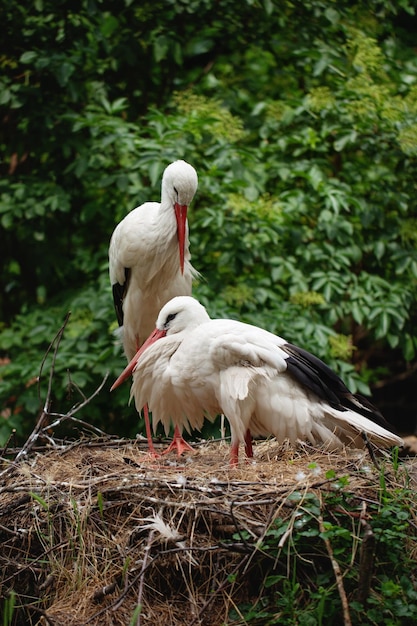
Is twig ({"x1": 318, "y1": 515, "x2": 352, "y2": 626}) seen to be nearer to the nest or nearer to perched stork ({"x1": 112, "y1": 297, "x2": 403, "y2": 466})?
the nest

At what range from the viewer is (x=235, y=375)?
3.77 m

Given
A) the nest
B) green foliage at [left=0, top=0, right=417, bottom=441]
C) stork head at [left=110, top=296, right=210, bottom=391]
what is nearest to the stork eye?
stork head at [left=110, top=296, right=210, bottom=391]

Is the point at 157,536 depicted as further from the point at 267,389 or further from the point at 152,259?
the point at 152,259

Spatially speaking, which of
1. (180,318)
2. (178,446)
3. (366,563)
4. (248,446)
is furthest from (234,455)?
(366,563)

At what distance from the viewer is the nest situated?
10.2 ft

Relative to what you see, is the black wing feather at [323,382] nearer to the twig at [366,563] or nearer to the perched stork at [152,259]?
the twig at [366,563]

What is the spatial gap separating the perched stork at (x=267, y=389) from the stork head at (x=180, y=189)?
0.86 metres

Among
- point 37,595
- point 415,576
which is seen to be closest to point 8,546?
point 37,595

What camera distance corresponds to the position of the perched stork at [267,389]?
12.3 ft

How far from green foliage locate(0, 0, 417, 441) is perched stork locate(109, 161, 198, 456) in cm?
38

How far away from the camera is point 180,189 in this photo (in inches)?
183

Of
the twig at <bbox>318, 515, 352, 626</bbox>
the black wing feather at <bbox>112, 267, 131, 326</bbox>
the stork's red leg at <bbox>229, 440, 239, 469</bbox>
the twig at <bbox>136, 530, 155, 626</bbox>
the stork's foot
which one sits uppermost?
the twig at <bbox>318, 515, 352, 626</bbox>

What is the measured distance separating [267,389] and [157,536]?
2.87ft

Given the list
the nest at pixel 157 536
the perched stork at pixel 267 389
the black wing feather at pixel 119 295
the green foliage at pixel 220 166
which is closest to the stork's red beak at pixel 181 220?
the black wing feather at pixel 119 295
